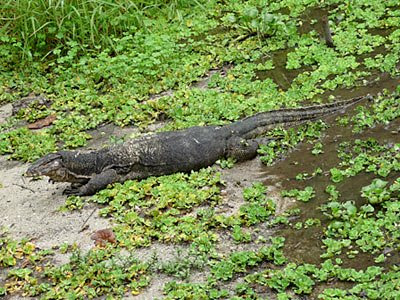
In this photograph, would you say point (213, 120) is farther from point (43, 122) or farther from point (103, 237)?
point (103, 237)

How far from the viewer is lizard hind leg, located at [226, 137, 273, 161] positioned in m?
7.51

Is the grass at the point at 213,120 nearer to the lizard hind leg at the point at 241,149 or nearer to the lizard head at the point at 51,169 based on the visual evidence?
the lizard hind leg at the point at 241,149

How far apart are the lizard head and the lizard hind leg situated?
5.90ft

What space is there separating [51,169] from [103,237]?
133cm

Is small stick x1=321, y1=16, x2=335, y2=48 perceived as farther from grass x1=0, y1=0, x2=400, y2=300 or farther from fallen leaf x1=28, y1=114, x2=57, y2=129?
fallen leaf x1=28, y1=114, x2=57, y2=129

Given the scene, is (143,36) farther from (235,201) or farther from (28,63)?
(235,201)

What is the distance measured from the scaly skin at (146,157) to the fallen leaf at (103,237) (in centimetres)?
94

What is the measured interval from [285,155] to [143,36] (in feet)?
14.9

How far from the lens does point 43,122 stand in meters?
9.52

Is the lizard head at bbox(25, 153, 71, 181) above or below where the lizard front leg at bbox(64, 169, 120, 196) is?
above

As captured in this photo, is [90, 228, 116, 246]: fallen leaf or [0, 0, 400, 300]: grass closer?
[0, 0, 400, 300]: grass

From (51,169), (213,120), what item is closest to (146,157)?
(51,169)

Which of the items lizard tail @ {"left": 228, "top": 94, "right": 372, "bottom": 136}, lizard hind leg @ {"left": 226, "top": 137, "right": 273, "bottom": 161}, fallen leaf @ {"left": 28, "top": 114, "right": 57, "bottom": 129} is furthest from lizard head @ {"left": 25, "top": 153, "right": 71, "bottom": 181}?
fallen leaf @ {"left": 28, "top": 114, "right": 57, "bottom": 129}

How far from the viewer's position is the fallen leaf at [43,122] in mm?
9445
